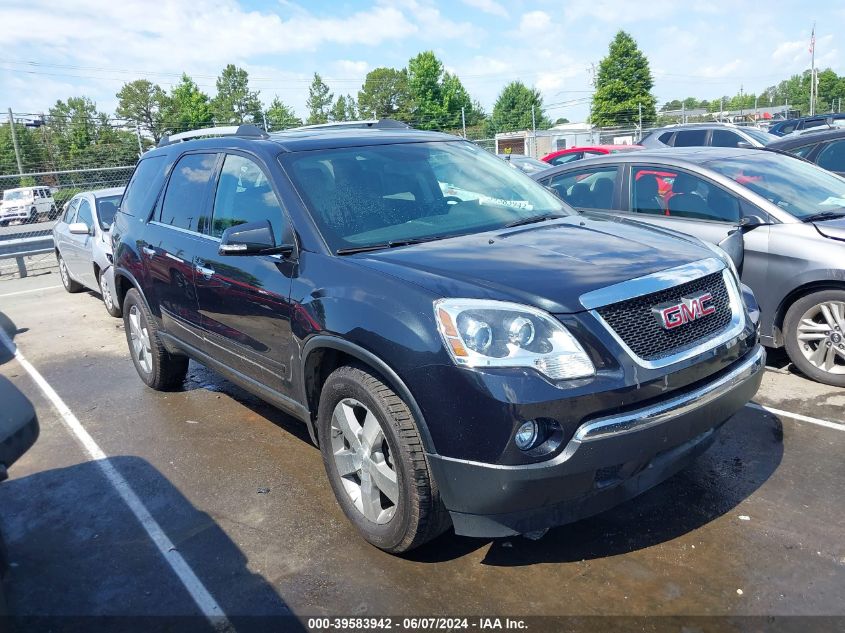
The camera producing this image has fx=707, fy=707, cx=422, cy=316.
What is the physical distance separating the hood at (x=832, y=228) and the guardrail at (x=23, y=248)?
13400 millimetres

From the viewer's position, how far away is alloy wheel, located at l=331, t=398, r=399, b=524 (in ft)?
10.2

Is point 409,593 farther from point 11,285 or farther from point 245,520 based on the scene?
point 11,285

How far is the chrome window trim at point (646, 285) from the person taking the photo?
2766 mm

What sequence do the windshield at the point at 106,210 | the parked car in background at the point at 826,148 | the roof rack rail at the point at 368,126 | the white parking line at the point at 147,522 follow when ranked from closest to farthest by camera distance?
1. the white parking line at the point at 147,522
2. the roof rack rail at the point at 368,126
3. the parked car in background at the point at 826,148
4. the windshield at the point at 106,210

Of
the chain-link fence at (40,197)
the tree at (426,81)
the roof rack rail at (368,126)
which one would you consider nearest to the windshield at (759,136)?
the roof rack rail at (368,126)

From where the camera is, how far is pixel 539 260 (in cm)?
310

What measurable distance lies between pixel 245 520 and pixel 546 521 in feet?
5.69

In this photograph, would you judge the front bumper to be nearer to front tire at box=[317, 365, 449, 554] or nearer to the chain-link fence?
front tire at box=[317, 365, 449, 554]

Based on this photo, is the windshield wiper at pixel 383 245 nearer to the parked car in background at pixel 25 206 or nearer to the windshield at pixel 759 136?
the windshield at pixel 759 136

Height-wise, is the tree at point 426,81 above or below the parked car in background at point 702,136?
above

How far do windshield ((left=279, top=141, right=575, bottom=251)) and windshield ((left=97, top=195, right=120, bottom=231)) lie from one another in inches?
238

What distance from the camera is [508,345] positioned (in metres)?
2.68

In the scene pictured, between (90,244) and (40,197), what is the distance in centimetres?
920

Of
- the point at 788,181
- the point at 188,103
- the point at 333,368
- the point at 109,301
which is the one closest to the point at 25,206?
the point at 109,301
